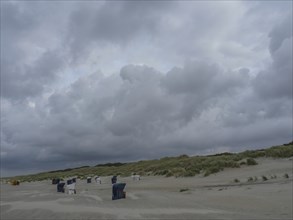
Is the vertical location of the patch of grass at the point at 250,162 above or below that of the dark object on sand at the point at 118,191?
above

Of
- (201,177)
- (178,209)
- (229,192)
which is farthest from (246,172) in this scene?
(178,209)

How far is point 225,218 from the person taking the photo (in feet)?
41.8

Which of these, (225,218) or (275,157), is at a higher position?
(275,157)

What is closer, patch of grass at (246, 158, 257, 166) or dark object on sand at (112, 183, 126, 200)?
dark object on sand at (112, 183, 126, 200)

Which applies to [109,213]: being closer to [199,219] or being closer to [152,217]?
[152,217]

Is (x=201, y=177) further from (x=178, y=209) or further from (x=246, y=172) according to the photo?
(x=178, y=209)

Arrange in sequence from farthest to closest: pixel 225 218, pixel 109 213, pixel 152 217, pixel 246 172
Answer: pixel 246 172, pixel 109 213, pixel 152 217, pixel 225 218

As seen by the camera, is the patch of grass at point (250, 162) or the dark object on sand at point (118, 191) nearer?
the dark object on sand at point (118, 191)

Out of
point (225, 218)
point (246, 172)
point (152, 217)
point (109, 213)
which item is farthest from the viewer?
point (246, 172)

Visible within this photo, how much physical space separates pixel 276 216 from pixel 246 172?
18.2 meters

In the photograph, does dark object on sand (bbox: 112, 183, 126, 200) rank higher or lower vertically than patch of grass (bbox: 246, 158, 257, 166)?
lower

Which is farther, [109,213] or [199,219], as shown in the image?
[109,213]

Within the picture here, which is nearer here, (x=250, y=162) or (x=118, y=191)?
(x=118, y=191)

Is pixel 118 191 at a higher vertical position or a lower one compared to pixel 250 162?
lower
